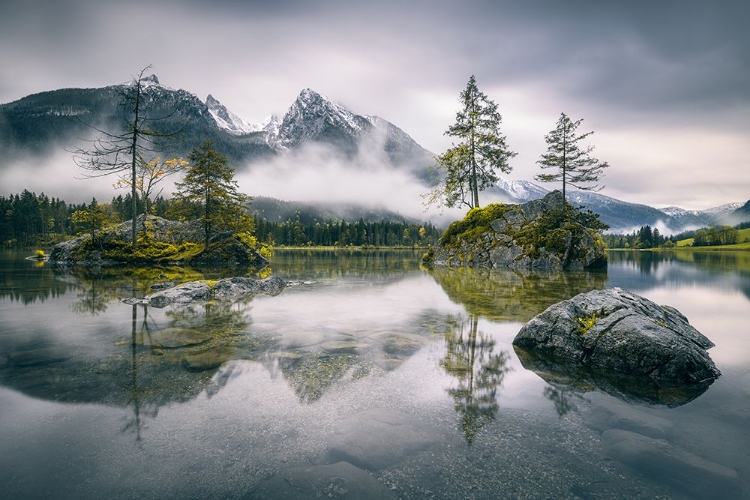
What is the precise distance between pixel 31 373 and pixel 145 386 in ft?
8.97

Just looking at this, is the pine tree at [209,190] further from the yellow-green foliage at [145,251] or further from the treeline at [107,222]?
the treeline at [107,222]

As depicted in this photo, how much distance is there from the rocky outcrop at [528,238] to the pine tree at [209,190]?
26002 millimetres

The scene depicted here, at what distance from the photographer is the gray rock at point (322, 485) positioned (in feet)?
12.5

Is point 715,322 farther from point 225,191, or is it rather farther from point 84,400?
point 225,191

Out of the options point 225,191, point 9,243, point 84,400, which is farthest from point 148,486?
point 9,243

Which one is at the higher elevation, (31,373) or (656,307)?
(656,307)

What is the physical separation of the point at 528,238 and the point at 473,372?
34.2m

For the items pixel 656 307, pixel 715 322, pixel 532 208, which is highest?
pixel 532 208

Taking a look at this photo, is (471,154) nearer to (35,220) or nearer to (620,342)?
(620,342)

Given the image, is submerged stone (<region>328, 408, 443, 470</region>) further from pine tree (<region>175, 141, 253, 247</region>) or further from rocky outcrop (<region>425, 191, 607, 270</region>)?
pine tree (<region>175, 141, 253, 247</region>)

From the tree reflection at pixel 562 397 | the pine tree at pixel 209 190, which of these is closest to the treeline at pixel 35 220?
the pine tree at pixel 209 190

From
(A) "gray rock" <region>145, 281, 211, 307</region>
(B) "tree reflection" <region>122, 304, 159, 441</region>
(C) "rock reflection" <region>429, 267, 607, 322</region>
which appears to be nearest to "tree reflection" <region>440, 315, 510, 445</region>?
(C) "rock reflection" <region>429, 267, 607, 322</region>

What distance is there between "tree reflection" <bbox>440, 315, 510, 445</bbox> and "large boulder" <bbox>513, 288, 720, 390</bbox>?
1.03m

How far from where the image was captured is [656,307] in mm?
10352
